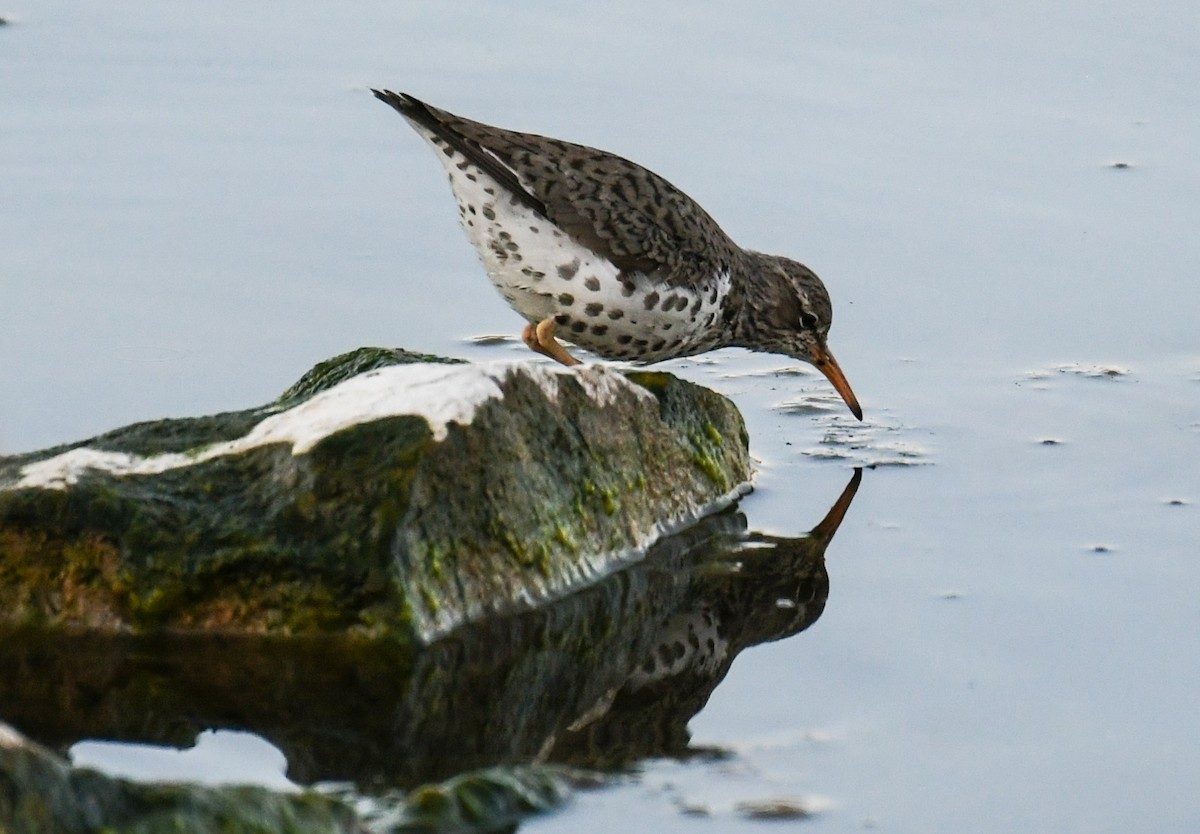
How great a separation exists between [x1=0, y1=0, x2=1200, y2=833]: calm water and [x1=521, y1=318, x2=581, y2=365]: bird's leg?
20.1 inches

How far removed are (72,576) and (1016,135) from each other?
21.6 ft

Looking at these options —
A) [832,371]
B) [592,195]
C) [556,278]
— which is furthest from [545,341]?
[832,371]

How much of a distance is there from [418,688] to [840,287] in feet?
14.5

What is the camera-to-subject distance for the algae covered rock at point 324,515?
605 centimetres

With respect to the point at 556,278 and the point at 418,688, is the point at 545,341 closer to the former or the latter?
the point at 556,278

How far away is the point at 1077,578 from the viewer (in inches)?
274

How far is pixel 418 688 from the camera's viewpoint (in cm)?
586

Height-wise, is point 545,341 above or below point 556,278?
below

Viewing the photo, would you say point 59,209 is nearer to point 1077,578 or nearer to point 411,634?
point 411,634

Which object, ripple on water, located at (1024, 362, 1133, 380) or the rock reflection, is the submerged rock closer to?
the rock reflection

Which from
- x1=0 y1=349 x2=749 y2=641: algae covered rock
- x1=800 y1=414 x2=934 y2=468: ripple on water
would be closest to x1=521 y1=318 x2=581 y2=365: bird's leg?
x1=800 y1=414 x2=934 y2=468: ripple on water

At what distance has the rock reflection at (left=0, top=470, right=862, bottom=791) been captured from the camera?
5520mm

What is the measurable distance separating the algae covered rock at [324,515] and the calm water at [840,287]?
73cm

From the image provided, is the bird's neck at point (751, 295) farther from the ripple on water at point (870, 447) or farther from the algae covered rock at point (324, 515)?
the algae covered rock at point (324, 515)
